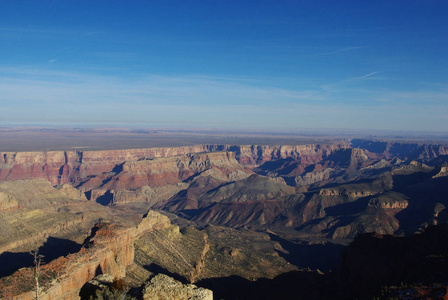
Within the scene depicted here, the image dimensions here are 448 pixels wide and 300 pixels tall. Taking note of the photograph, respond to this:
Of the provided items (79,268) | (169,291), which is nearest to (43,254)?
(79,268)

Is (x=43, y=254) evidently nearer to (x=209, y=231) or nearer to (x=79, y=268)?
(x=79, y=268)

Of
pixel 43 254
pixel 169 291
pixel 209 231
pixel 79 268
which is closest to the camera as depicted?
pixel 169 291

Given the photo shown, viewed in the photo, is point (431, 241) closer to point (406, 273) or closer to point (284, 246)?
point (406, 273)

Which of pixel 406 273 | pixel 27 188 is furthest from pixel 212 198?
pixel 406 273

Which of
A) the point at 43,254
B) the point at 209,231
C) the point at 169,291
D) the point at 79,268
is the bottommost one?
the point at 209,231

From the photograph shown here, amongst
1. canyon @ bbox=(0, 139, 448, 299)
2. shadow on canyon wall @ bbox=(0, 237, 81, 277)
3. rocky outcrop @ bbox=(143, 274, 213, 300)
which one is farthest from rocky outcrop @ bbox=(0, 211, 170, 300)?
rocky outcrop @ bbox=(143, 274, 213, 300)

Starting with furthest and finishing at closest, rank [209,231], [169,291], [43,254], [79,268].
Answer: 1. [209,231]
2. [43,254]
3. [79,268]
4. [169,291]

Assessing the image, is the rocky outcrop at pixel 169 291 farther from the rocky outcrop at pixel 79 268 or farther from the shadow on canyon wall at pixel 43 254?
the shadow on canyon wall at pixel 43 254
